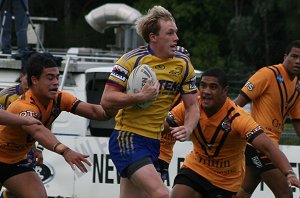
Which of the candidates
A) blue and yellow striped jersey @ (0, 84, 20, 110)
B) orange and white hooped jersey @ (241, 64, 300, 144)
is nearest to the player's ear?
orange and white hooped jersey @ (241, 64, 300, 144)

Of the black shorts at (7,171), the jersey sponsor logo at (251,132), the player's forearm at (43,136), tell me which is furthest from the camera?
the black shorts at (7,171)

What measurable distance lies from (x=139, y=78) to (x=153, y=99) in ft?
0.68

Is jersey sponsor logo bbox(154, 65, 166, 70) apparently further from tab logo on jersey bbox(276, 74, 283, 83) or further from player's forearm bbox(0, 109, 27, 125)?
tab logo on jersey bbox(276, 74, 283, 83)

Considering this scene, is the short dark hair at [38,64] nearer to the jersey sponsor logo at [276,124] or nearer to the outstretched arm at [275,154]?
the outstretched arm at [275,154]

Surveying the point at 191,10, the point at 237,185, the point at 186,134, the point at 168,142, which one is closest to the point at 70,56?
the point at 168,142

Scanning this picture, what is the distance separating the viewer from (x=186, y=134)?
768cm

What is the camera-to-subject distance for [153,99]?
7676mm

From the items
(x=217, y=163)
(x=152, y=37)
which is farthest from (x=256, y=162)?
(x=152, y=37)

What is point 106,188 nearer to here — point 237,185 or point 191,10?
point 237,185

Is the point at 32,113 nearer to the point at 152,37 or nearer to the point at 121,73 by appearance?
the point at 121,73

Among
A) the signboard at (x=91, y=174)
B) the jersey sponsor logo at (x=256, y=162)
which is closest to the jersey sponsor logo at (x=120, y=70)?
the jersey sponsor logo at (x=256, y=162)

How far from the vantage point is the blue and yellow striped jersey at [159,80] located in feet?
25.7

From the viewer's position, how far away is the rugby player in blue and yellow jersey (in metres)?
7.79

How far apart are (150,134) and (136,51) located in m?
0.72
